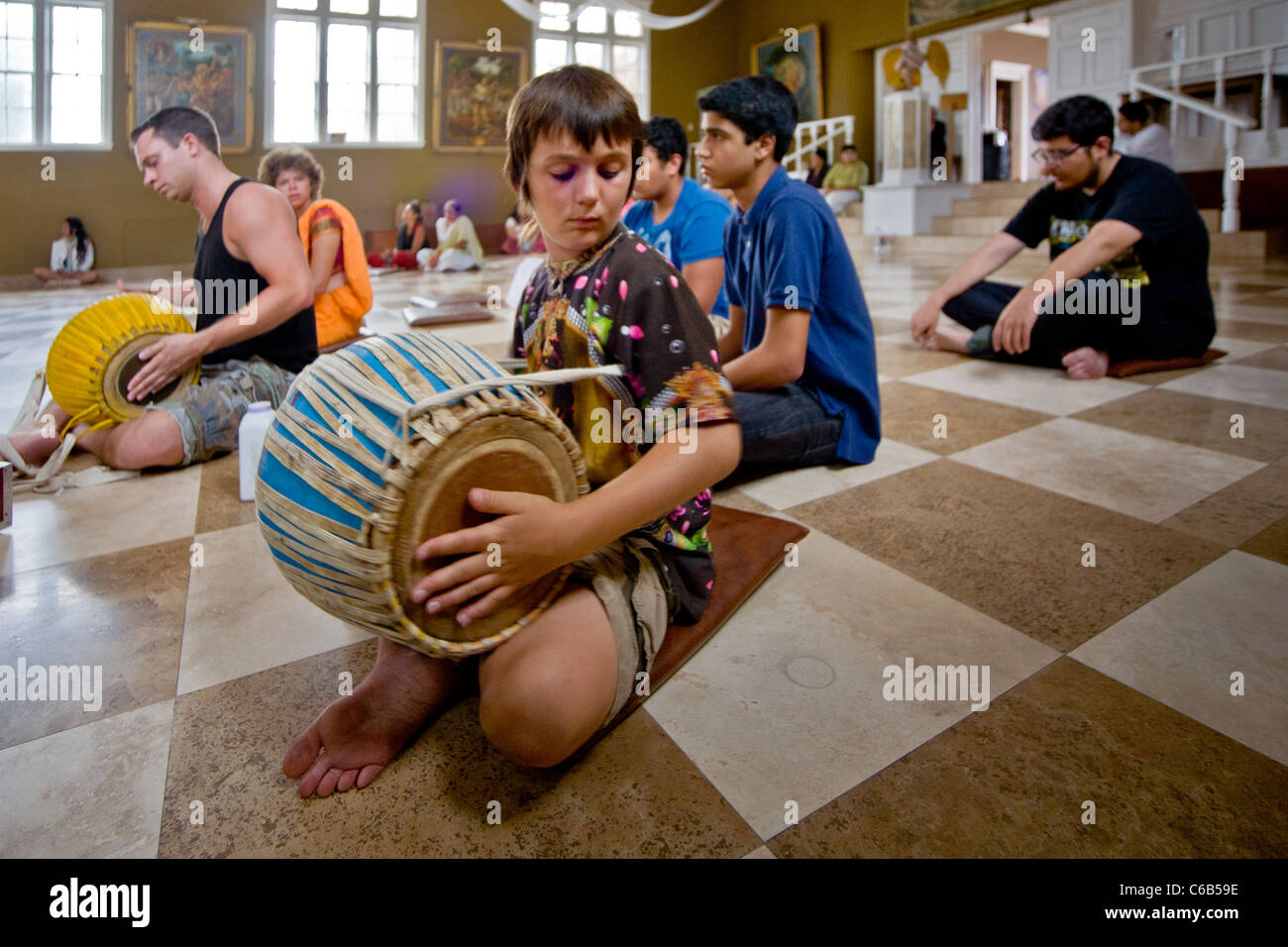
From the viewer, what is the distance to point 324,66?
1035 cm

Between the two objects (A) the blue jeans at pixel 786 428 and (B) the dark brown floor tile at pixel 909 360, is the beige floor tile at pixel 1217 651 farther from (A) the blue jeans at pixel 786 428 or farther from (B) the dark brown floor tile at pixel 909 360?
(B) the dark brown floor tile at pixel 909 360

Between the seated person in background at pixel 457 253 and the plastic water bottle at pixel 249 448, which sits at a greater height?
the seated person in background at pixel 457 253

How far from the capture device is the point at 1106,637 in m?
1.17

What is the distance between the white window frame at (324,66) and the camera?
9.97 m

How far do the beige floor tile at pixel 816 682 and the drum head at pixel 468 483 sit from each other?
0.32 meters

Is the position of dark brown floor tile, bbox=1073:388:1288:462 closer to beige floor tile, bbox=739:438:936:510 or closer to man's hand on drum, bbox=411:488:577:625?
beige floor tile, bbox=739:438:936:510

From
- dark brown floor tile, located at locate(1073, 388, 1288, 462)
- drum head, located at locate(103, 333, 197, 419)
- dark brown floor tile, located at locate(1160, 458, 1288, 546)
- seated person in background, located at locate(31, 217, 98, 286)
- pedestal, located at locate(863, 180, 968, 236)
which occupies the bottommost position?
dark brown floor tile, located at locate(1160, 458, 1288, 546)

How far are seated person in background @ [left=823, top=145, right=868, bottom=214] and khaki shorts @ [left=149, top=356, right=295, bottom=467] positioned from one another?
9491mm

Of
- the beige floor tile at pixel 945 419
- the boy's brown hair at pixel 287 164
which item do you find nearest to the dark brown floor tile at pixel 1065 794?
the beige floor tile at pixel 945 419

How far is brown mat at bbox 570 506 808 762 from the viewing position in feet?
3.56

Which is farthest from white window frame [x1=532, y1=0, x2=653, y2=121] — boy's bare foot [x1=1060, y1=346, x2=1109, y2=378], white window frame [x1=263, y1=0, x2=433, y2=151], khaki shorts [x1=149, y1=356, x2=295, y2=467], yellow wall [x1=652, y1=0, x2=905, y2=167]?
khaki shorts [x1=149, y1=356, x2=295, y2=467]
